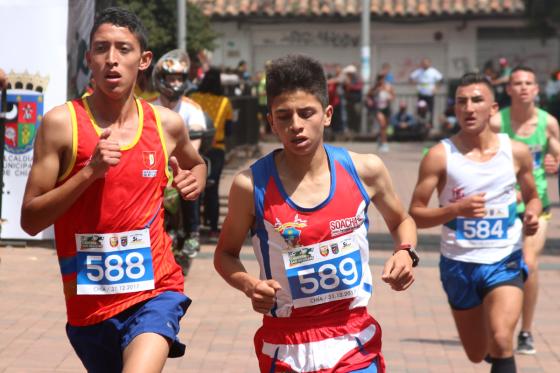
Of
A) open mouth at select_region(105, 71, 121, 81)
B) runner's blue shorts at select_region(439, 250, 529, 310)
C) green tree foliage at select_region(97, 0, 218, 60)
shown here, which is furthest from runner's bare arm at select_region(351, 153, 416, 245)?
green tree foliage at select_region(97, 0, 218, 60)

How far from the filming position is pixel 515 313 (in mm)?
7090

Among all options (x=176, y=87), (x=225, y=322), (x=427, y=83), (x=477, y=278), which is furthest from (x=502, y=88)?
(x=477, y=278)

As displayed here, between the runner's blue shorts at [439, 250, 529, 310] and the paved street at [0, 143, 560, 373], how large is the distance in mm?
916

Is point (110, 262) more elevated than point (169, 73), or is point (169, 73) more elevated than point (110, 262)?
point (169, 73)

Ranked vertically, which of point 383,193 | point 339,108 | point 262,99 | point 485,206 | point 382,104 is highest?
point 383,193

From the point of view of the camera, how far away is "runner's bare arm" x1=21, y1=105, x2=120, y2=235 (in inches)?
196

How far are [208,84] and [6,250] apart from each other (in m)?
2.87

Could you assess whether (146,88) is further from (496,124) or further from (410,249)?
(410,249)

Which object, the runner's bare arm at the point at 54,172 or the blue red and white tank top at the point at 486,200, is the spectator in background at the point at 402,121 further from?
the runner's bare arm at the point at 54,172

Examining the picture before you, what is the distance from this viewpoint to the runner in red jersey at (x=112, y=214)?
17.0 feet

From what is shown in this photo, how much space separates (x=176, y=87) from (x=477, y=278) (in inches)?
181

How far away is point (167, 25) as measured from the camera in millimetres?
25641

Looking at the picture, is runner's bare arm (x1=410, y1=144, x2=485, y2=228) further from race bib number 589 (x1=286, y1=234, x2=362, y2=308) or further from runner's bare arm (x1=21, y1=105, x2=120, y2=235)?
runner's bare arm (x1=21, y1=105, x2=120, y2=235)

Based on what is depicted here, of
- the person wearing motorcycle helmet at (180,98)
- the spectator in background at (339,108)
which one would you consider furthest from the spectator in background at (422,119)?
the person wearing motorcycle helmet at (180,98)
